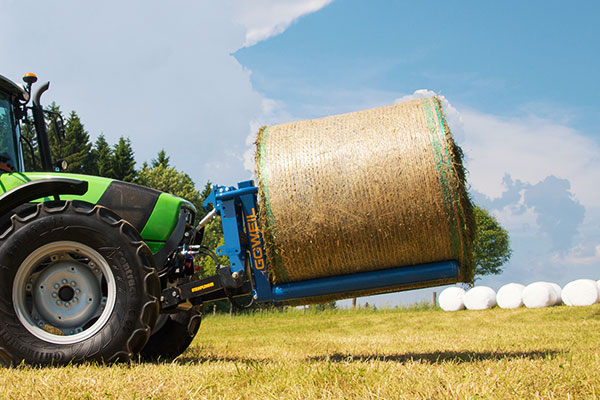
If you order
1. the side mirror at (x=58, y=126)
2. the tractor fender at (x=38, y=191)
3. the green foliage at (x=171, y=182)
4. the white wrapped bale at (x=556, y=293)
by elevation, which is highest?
the green foliage at (x=171, y=182)

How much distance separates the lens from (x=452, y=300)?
22297 millimetres

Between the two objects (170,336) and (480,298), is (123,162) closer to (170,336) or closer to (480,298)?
(480,298)

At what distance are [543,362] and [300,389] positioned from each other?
8.17 feet

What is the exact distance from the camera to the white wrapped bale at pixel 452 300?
22.2 meters

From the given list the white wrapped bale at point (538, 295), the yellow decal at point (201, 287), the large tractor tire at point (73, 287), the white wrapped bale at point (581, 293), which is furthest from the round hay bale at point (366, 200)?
the white wrapped bale at point (581, 293)

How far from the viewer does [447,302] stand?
22375mm

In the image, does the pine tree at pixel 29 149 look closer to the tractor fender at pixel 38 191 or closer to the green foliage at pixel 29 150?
the green foliage at pixel 29 150

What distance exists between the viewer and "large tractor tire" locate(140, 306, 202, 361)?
20.0 feet

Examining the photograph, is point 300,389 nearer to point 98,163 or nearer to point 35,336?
point 35,336

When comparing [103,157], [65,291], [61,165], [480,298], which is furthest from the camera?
[103,157]

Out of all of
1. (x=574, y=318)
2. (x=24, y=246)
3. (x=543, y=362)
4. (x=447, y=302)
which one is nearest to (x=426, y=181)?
(x=543, y=362)

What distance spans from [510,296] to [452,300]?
6.75ft

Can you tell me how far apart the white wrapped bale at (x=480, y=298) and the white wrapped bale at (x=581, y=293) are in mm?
2498

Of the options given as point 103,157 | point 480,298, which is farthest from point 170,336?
point 103,157
